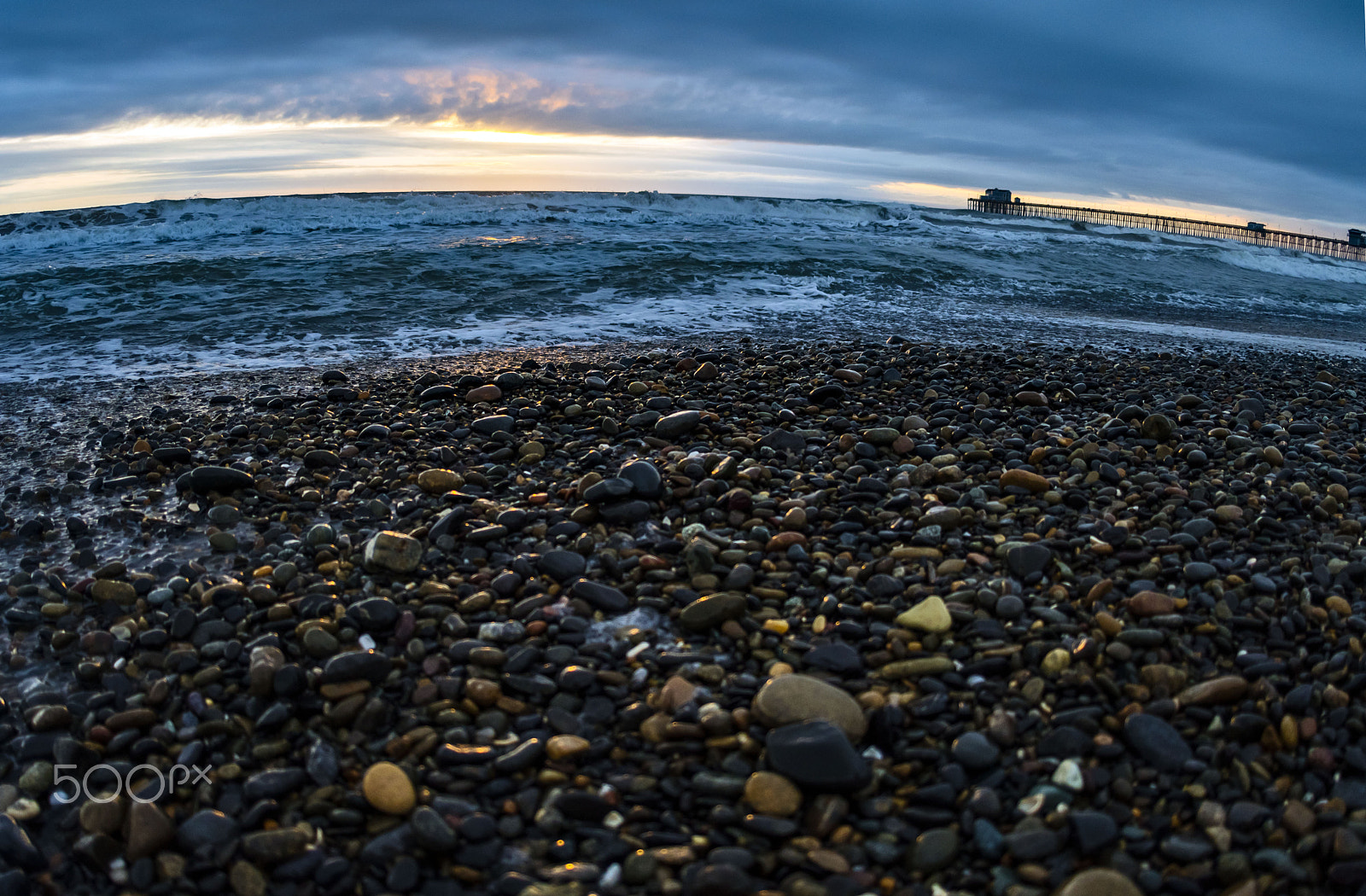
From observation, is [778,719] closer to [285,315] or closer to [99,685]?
[99,685]

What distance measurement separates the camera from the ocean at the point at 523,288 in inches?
333

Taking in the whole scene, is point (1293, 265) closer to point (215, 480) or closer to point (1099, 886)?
point (1099, 886)

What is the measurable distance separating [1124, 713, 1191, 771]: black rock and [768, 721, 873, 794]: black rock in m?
0.74

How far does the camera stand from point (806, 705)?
2.23m

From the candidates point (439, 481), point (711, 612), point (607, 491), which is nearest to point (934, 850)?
point (711, 612)

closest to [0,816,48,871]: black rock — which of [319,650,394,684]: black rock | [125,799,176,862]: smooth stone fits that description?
[125,799,176,862]: smooth stone

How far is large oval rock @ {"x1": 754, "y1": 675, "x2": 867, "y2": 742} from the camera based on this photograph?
220 cm

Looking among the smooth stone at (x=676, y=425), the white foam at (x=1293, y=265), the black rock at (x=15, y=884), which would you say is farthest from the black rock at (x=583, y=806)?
the white foam at (x=1293, y=265)

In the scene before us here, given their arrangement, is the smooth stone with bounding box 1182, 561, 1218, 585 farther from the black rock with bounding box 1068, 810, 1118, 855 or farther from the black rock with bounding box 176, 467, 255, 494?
the black rock with bounding box 176, 467, 255, 494

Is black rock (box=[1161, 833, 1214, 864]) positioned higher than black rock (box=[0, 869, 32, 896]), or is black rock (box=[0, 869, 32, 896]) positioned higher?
black rock (box=[1161, 833, 1214, 864])

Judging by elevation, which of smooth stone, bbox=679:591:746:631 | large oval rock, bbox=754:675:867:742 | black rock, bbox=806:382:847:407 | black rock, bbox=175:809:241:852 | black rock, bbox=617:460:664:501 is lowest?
black rock, bbox=175:809:241:852

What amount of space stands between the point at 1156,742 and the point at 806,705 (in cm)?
92

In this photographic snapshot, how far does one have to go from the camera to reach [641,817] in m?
1.97

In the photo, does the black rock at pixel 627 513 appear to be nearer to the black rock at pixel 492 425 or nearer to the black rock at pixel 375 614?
the black rock at pixel 375 614
